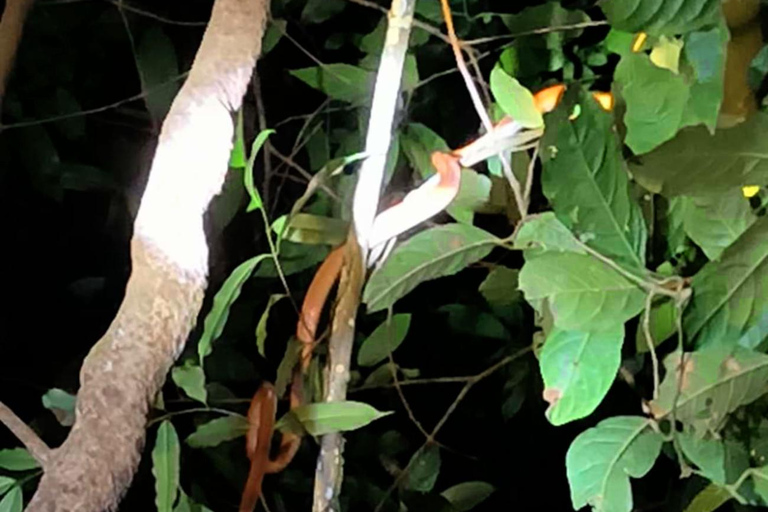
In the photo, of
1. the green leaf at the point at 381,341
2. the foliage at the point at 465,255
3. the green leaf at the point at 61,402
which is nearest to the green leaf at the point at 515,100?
the foliage at the point at 465,255

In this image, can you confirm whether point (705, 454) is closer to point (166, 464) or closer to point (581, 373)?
point (581, 373)

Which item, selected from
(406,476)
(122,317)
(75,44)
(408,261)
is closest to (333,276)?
(408,261)

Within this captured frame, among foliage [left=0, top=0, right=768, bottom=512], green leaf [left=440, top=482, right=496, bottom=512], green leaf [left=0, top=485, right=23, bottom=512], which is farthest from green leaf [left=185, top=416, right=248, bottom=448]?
green leaf [left=440, top=482, right=496, bottom=512]

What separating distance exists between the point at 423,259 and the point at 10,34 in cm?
36

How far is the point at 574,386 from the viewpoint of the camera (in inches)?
21.5

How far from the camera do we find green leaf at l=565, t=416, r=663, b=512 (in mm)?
538

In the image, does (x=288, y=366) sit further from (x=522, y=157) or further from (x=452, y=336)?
(x=452, y=336)

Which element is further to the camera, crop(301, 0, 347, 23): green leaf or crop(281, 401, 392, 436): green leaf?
crop(301, 0, 347, 23): green leaf

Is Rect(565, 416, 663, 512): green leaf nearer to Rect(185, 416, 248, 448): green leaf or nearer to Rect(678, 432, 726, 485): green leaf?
Rect(678, 432, 726, 485): green leaf

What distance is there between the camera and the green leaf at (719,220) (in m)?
0.55

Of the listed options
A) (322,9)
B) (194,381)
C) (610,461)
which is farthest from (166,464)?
(322,9)

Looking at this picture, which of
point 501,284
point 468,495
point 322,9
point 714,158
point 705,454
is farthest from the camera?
point 322,9

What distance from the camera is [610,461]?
548 mm

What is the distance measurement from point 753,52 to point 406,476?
0.44 meters
